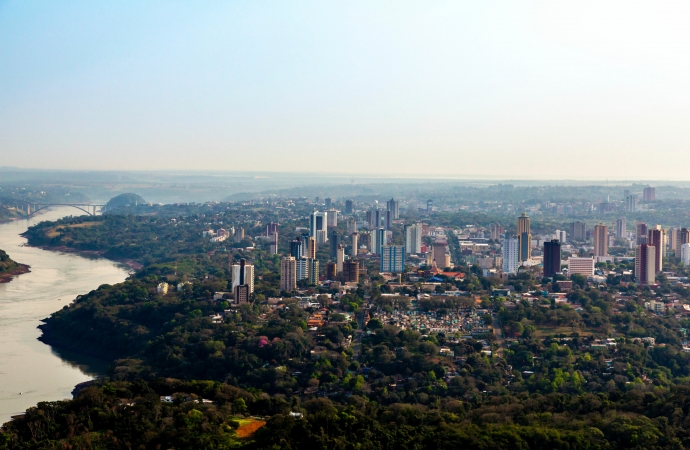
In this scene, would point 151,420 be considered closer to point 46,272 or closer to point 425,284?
point 425,284

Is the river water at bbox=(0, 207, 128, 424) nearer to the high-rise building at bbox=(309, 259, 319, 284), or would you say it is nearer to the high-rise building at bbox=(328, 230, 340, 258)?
the high-rise building at bbox=(309, 259, 319, 284)

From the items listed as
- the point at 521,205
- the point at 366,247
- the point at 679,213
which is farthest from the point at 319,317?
the point at 521,205

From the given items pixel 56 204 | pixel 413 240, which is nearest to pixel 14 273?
pixel 413 240

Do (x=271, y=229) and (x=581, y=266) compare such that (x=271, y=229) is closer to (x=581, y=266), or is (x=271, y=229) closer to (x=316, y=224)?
(x=316, y=224)

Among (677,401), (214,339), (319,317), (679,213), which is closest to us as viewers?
(677,401)

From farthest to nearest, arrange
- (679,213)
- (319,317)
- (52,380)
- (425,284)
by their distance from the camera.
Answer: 1. (679,213)
2. (425,284)
3. (319,317)
4. (52,380)
